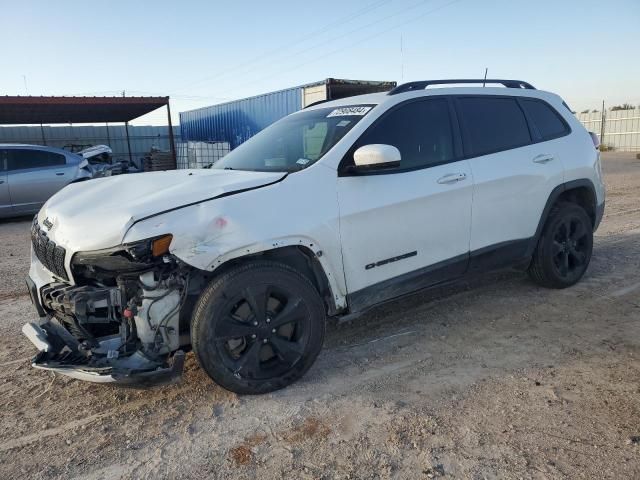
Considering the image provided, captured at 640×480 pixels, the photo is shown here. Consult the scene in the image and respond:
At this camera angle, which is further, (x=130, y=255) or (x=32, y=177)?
(x=32, y=177)

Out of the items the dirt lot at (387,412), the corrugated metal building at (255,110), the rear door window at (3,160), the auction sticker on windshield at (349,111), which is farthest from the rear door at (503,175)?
the corrugated metal building at (255,110)

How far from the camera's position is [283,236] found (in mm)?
2986

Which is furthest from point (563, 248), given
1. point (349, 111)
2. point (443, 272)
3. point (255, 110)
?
point (255, 110)

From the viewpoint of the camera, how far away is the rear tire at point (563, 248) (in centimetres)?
466

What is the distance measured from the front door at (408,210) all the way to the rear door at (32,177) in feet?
29.9

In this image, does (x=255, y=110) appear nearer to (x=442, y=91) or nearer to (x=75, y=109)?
(x=75, y=109)

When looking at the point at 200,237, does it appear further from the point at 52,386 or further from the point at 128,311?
the point at 52,386

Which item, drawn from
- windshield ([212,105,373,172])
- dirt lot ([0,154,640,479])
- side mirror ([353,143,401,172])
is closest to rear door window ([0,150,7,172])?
dirt lot ([0,154,640,479])

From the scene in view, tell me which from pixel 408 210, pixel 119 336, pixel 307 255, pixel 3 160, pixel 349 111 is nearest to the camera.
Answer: pixel 119 336

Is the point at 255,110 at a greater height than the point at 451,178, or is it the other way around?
the point at 255,110

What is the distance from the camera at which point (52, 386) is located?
10.7 feet

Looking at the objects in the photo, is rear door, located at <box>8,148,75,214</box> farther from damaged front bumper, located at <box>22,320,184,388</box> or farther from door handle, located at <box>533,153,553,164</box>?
door handle, located at <box>533,153,553,164</box>

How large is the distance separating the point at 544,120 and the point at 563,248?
1.23m

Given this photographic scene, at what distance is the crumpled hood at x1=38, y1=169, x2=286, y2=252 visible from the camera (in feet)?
9.15
